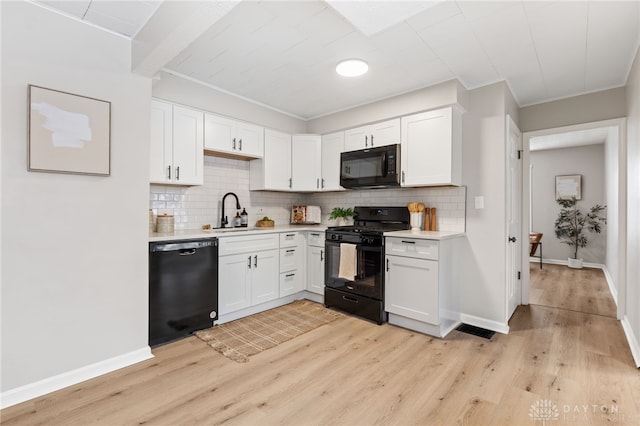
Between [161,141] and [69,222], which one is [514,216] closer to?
[161,141]

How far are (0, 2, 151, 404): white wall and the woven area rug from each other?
63 centimetres

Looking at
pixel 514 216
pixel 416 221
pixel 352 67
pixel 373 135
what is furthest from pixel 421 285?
pixel 352 67

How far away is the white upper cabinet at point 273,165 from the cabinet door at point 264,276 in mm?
892

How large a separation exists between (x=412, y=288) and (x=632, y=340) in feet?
5.77

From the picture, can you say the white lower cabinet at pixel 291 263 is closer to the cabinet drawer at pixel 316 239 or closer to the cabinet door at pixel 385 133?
the cabinet drawer at pixel 316 239

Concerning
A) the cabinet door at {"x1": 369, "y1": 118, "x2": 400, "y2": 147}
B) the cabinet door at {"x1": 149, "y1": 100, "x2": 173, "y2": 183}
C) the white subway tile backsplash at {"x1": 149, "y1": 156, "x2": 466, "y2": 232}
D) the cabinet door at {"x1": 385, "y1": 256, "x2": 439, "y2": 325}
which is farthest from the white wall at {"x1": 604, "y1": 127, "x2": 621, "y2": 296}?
the cabinet door at {"x1": 149, "y1": 100, "x2": 173, "y2": 183}

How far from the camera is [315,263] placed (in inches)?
150

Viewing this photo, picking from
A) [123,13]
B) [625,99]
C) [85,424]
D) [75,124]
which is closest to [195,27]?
[123,13]

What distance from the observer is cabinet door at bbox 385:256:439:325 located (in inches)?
112

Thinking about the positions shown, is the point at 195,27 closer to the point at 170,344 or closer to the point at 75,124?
the point at 75,124

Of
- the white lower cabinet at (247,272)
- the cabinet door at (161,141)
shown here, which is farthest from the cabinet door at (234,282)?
the cabinet door at (161,141)

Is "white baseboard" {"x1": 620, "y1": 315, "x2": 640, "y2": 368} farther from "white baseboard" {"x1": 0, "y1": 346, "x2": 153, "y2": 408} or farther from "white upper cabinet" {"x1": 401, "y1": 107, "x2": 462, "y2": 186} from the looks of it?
"white baseboard" {"x1": 0, "y1": 346, "x2": 153, "y2": 408}

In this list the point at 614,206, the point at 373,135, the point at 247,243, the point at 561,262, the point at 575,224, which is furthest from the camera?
the point at 561,262

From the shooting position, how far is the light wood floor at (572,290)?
3717 millimetres
